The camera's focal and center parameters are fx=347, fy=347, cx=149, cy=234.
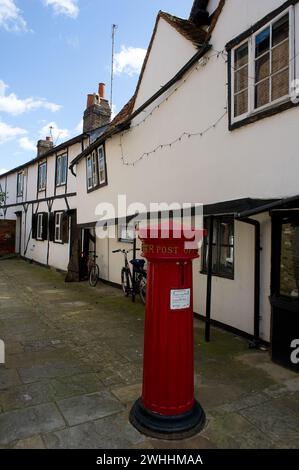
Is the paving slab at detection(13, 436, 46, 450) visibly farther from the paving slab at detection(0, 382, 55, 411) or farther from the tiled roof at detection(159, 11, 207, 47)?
the tiled roof at detection(159, 11, 207, 47)

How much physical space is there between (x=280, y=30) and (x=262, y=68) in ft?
1.76

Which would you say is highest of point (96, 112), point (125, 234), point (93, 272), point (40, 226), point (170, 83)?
point (96, 112)

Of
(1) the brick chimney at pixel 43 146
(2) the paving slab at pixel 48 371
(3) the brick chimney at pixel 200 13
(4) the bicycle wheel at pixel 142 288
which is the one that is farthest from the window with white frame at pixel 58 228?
(2) the paving slab at pixel 48 371

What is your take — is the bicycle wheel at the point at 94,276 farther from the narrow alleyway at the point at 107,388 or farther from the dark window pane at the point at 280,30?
the dark window pane at the point at 280,30

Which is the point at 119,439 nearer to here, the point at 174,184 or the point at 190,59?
the point at 174,184

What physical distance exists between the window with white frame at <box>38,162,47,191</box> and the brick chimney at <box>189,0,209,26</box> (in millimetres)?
12883

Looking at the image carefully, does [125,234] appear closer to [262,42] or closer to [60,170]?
[262,42]

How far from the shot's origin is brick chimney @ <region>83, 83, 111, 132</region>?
14633mm

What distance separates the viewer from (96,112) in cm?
1466

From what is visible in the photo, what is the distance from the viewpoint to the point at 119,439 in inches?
118

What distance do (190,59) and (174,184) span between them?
2433 millimetres

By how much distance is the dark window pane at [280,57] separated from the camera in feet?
15.8

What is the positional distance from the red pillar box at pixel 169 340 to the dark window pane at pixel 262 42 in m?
3.78

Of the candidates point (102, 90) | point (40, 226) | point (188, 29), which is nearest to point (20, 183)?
point (40, 226)
